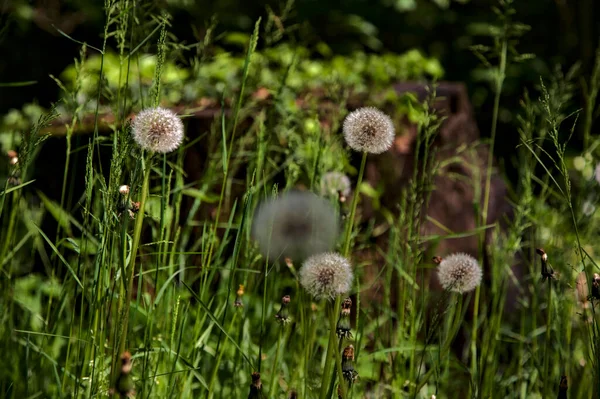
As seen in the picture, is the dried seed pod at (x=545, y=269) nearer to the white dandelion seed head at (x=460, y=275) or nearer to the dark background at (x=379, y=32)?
the white dandelion seed head at (x=460, y=275)

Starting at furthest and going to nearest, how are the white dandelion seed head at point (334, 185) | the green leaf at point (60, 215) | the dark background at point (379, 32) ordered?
1. the dark background at point (379, 32)
2. the white dandelion seed head at point (334, 185)
3. the green leaf at point (60, 215)

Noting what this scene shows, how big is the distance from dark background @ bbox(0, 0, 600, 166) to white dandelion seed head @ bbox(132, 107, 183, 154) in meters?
4.60

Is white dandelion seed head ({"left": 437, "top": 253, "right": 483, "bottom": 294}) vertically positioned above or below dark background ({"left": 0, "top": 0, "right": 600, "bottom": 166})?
below

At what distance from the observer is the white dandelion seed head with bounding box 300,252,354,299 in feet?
3.51

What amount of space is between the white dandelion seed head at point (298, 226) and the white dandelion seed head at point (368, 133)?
0.28m

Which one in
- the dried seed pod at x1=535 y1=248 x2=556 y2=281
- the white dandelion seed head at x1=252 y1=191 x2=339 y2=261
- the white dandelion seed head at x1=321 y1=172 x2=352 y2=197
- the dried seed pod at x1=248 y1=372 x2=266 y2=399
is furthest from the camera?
the white dandelion seed head at x1=321 y1=172 x2=352 y2=197

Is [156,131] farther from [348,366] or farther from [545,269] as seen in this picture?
[545,269]

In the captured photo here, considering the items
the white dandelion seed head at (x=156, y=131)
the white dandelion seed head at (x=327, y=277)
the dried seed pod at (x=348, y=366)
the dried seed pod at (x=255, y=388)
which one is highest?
the white dandelion seed head at (x=156, y=131)

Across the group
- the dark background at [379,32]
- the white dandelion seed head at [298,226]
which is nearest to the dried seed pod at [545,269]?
the white dandelion seed head at [298,226]

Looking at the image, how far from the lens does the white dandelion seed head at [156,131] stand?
1.07 m

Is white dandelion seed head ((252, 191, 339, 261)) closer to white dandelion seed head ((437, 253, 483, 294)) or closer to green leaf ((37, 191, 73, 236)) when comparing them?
white dandelion seed head ((437, 253, 483, 294))

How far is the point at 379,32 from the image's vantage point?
6297 mm

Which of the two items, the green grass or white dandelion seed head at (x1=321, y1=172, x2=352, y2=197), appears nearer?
the green grass

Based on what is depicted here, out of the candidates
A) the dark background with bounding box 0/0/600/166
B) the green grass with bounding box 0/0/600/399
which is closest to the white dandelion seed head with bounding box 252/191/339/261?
the green grass with bounding box 0/0/600/399
